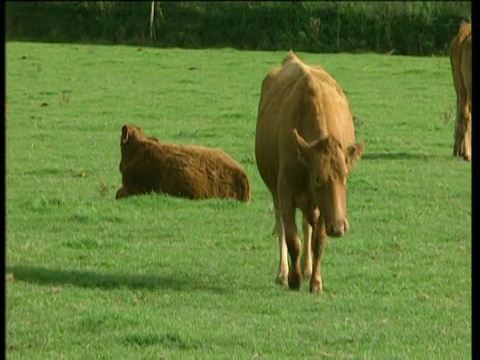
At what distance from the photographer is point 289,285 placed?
9852mm

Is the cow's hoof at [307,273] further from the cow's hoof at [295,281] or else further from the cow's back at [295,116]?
the cow's back at [295,116]

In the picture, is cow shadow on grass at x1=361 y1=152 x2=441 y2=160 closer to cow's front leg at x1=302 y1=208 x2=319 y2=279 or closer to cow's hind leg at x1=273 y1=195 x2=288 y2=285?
cow's hind leg at x1=273 y1=195 x2=288 y2=285

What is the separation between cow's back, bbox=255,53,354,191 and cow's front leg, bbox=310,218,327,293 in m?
0.44

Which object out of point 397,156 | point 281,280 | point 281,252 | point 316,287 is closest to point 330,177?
point 316,287

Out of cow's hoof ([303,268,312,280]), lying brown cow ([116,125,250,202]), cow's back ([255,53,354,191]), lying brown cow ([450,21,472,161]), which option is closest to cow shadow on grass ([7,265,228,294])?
cow's hoof ([303,268,312,280])

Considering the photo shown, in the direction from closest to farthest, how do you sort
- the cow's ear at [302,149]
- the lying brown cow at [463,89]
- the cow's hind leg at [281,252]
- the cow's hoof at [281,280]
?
1. the cow's ear at [302,149]
2. the cow's hoof at [281,280]
3. the cow's hind leg at [281,252]
4. the lying brown cow at [463,89]

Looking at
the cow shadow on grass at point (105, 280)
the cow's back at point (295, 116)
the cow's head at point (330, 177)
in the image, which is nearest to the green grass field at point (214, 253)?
the cow shadow on grass at point (105, 280)

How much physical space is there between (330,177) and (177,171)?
4.21 meters

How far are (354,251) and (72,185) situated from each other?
4.60 metres

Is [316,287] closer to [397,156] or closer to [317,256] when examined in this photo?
[317,256]

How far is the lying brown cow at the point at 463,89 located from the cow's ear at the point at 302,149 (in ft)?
27.1

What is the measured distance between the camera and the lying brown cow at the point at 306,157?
9.32 metres
